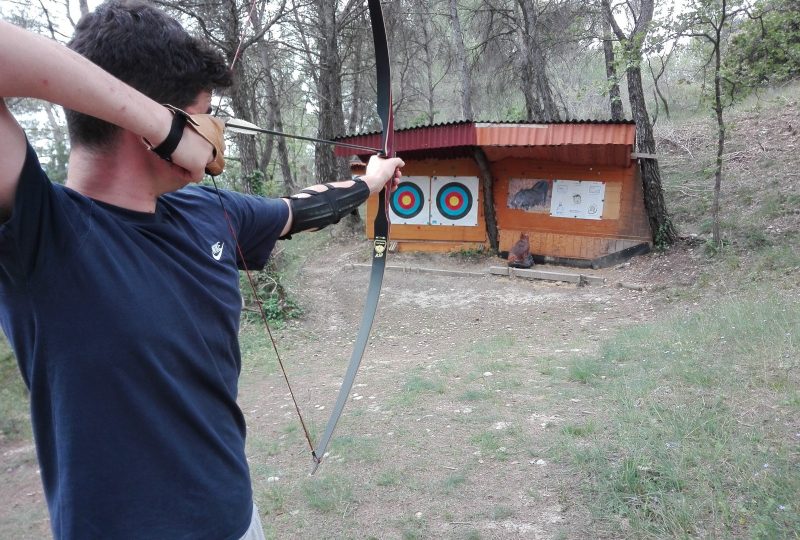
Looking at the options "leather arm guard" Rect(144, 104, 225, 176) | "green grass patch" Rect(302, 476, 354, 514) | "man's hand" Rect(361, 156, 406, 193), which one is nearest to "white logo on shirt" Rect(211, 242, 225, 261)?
"leather arm guard" Rect(144, 104, 225, 176)

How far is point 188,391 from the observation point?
92cm

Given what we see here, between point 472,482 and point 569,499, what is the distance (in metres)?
0.50

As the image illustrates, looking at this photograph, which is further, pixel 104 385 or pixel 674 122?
pixel 674 122

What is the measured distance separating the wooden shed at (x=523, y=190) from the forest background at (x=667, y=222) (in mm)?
555

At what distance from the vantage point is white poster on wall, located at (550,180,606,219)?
881cm

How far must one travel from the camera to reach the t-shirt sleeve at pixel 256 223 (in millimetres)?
1335

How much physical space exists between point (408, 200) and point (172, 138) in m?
9.45

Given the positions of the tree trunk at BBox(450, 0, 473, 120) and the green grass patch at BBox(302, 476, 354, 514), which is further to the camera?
the tree trunk at BBox(450, 0, 473, 120)

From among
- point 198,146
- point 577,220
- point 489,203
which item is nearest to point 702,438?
point 198,146

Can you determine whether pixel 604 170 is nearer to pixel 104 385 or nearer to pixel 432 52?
pixel 432 52

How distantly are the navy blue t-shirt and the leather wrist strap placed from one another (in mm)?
121

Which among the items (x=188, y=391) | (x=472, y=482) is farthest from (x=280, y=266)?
(x=188, y=391)

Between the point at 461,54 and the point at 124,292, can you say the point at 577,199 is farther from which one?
the point at 124,292

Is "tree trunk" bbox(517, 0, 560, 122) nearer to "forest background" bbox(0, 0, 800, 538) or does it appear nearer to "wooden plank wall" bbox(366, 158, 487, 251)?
"forest background" bbox(0, 0, 800, 538)
